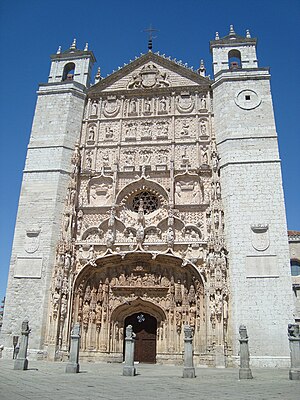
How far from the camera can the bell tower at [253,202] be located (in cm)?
1171

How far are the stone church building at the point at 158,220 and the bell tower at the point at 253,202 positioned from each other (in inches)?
1.7

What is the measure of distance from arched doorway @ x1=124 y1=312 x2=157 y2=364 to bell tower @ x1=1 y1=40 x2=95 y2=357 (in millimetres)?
Answer: 3284

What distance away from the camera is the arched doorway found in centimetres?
1306

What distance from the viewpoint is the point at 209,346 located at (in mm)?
11836

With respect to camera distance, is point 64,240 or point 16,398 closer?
point 16,398

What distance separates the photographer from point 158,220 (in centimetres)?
1409

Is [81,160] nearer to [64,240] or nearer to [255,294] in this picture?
[64,240]

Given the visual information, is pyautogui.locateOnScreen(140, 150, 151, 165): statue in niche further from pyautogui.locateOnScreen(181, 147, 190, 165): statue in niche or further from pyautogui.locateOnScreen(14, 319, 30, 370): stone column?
pyautogui.locateOnScreen(14, 319, 30, 370): stone column

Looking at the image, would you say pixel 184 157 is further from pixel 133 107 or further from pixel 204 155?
pixel 133 107

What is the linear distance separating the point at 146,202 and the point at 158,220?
43.3 inches

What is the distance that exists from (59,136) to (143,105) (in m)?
3.91

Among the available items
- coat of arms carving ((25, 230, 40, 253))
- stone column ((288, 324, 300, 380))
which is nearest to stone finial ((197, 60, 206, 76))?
coat of arms carving ((25, 230, 40, 253))

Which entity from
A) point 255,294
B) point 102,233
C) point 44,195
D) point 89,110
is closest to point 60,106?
point 89,110

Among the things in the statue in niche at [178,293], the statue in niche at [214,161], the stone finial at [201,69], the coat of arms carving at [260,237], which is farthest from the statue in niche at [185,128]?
the statue in niche at [178,293]
